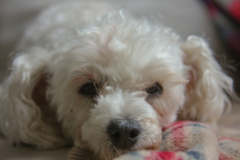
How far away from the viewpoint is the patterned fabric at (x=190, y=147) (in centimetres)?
66

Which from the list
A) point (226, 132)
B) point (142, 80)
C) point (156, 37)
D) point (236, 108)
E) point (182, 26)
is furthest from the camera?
point (182, 26)

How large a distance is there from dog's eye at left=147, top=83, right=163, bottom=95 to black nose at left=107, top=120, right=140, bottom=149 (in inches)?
11.9

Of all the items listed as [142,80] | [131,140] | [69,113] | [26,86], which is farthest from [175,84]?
[26,86]

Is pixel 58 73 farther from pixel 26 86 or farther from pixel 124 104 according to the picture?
pixel 124 104

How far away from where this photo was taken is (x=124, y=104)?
94 cm

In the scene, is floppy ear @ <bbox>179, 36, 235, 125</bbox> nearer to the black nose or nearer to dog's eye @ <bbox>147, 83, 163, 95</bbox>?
dog's eye @ <bbox>147, 83, 163, 95</bbox>

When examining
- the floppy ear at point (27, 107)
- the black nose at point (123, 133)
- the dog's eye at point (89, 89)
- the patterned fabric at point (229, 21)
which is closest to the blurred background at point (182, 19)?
the patterned fabric at point (229, 21)

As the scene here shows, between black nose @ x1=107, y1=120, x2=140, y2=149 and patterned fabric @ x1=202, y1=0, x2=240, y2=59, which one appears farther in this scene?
patterned fabric @ x1=202, y1=0, x2=240, y2=59

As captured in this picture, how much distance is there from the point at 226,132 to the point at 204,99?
0.22m

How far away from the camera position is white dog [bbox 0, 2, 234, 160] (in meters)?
0.90

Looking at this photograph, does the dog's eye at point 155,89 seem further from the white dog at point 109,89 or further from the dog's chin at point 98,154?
the dog's chin at point 98,154

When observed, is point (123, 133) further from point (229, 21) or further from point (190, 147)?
point (229, 21)

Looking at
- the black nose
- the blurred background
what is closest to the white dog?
the black nose

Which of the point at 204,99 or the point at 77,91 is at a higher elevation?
the point at 204,99
